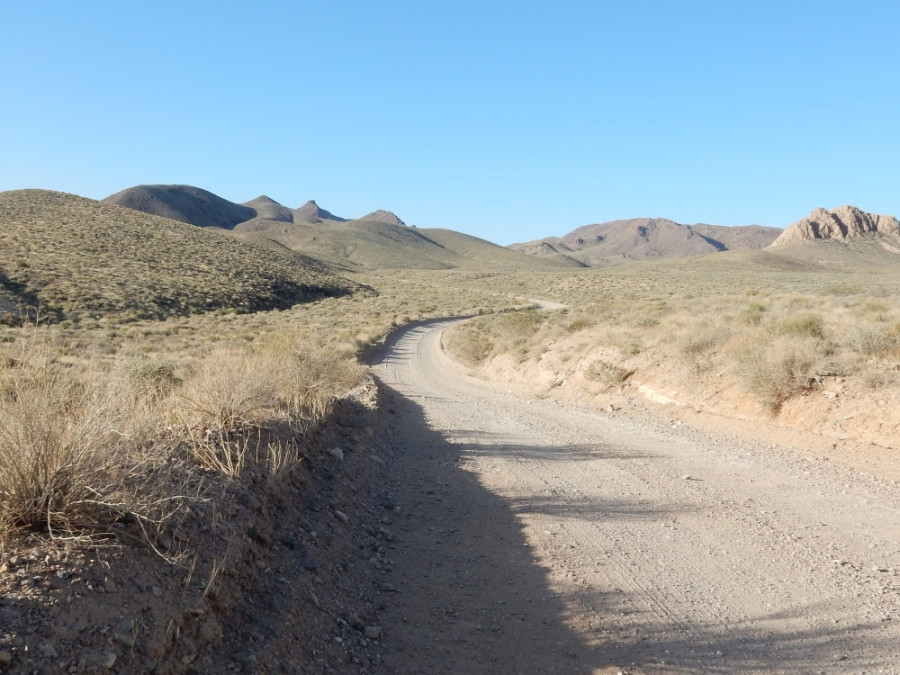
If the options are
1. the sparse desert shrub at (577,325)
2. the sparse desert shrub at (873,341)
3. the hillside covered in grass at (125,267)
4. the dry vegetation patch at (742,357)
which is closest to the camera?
the dry vegetation patch at (742,357)

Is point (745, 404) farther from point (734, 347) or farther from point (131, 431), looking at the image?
point (131, 431)

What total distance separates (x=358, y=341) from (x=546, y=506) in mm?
23400

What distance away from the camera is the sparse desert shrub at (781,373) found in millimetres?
10898

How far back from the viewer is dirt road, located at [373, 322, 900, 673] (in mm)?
4094

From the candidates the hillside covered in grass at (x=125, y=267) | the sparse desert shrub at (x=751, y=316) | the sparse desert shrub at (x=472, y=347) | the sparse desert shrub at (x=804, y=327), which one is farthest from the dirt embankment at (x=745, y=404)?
the hillside covered in grass at (x=125, y=267)

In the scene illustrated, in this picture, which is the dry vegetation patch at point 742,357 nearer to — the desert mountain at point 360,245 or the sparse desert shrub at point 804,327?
the sparse desert shrub at point 804,327

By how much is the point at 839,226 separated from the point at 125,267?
170482mm

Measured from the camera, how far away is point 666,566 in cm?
536

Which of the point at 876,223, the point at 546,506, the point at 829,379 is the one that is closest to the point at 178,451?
the point at 546,506

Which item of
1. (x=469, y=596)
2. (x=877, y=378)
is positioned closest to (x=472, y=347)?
(x=877, y=378)

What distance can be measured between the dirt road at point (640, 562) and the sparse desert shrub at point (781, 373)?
160 centimetres

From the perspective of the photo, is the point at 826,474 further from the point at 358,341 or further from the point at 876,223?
the point at 876,223

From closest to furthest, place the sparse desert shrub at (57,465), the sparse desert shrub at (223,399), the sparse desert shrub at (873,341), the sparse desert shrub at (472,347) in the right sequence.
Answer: the sparse desert shrub at (57,465)
the sparse desert shrub at (223,399)
the sparse desert shrub at (873,341)
the sparse desert shrub at (472,347)

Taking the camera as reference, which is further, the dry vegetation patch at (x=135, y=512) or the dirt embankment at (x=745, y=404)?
the dirt embankment at (x=745, y=404)
